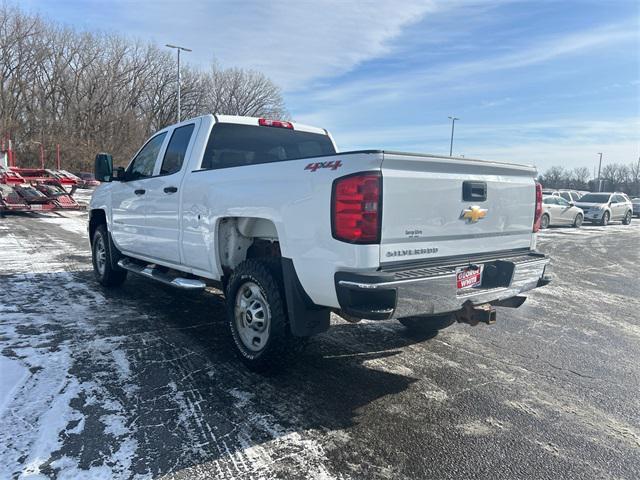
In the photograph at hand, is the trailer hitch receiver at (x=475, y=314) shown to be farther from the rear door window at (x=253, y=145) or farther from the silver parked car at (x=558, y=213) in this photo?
the silver parked car at (x=558, y=213)

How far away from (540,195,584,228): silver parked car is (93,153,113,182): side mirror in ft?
57.5

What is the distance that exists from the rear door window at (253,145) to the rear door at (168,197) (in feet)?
0.87

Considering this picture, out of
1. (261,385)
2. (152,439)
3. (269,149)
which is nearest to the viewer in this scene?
(152,439)

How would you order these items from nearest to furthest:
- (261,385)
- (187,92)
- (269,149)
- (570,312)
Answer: (261,385), (269,149), (570,312), (187,92)

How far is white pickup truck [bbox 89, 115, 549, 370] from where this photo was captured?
298 centimetres

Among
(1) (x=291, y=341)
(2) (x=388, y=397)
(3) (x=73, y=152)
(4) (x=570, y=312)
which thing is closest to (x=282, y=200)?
(1) (x=291, y=341)

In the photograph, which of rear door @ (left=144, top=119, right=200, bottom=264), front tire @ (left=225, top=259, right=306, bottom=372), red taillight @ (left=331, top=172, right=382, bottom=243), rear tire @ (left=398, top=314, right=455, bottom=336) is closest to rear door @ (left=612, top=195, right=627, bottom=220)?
rear tire @ (left=398, top=314, right=455, bottom=336)

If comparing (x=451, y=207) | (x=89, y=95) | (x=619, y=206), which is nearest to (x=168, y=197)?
(x=451, y=207)

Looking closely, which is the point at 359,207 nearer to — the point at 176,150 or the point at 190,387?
the point at 190,387

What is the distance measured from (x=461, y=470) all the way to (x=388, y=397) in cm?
92

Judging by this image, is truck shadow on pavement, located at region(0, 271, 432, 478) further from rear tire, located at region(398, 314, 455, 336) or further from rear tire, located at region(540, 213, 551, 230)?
rear tire, located at region(540, 213, 551, 230)

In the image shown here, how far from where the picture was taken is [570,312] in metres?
6.32

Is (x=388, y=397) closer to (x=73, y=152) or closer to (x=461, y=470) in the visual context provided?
(x=461, y=470)

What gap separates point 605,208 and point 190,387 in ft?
82.1
